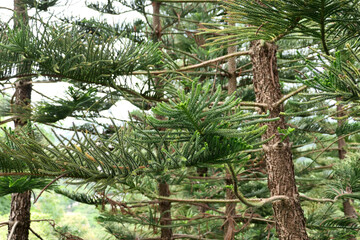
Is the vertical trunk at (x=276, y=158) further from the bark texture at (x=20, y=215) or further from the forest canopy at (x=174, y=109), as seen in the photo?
the bark texture at (x=20, y=215)

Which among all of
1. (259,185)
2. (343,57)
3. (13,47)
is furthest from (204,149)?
(259,185)

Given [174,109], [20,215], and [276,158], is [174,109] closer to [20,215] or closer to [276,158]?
[276,158]

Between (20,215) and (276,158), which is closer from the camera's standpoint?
(276,158)

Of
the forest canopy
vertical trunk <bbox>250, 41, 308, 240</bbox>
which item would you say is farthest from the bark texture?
vertical trunk <bbox>250, 41, 308, 240</bbox>

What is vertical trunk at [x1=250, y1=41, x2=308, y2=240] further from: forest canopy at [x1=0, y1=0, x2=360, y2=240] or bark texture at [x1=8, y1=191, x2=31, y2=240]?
bark texture at [x1=8, y1=191, x2=31, y2=240]

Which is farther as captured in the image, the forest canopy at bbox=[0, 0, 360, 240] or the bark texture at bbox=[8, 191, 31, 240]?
the bark texture at bbox=[8, 191, 31, 240]

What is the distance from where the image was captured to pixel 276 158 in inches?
80.5

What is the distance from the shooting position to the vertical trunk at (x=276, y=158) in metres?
1.98

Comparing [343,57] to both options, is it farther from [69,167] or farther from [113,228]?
[113,228]

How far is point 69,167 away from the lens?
1.46m

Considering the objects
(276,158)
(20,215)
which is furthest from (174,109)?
(20,215)

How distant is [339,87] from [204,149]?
0.58 metres

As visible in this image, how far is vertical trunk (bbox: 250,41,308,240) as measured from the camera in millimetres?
1977

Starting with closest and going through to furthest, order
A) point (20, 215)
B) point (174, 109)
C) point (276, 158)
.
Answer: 1. point (174, 109)
2. point (276, 158)
3. point (20, 215)
